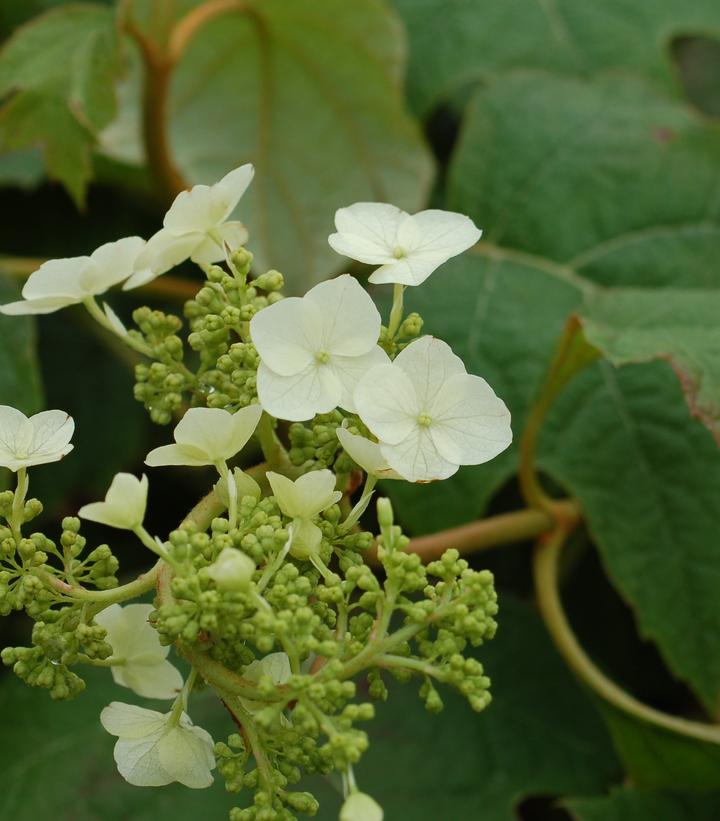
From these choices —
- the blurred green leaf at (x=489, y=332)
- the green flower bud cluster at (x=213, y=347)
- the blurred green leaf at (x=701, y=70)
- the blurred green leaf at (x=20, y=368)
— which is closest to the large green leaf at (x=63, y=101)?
the blurred green leaf at (x=20, y=368)

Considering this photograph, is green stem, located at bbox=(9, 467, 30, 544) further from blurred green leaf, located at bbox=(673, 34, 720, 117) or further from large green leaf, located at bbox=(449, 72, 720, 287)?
blurred green leaf, located at bbox=(673, 34, 720, 117)

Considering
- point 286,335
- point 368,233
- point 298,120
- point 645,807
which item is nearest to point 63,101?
point 298,120

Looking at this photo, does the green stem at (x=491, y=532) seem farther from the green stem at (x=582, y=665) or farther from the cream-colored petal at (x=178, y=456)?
the cream-colored petal at (x=178, y=456)

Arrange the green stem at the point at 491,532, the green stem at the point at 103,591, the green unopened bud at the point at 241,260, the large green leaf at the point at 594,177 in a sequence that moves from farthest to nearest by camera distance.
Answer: the large green leaf at the point at 594,177 → the green stem at the point at 491,532 → the green unopened bud at the point at 241,260 → the green stem at the point at 103,591

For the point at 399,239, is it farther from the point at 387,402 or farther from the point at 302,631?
the point at 302,631

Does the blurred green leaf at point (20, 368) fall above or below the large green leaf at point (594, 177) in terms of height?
below
